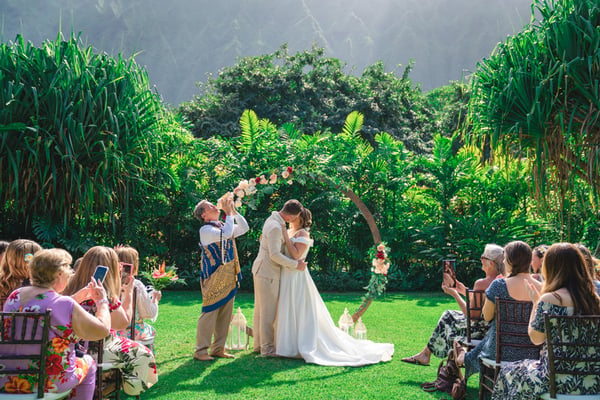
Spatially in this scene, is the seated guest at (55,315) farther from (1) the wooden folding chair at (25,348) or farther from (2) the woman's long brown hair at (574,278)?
(2) the woman's long brown hair at (574,278)

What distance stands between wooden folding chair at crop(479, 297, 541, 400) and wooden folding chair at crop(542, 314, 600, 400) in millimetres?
773

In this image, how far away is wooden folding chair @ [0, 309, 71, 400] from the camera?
323 cm

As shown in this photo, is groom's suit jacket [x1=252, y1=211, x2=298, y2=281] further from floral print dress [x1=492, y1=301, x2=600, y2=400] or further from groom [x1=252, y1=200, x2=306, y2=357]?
floral print dress [x1=492, y1=301, x2=600, y2=400]

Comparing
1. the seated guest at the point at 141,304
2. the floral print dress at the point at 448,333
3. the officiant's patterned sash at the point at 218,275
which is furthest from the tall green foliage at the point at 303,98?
the seated guest at the point at 141,304

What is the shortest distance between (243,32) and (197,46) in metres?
6.61

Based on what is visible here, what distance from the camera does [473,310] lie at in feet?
16.5

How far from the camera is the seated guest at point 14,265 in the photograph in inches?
165

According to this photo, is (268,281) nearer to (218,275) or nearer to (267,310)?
(267,310)

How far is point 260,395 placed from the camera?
510 cm

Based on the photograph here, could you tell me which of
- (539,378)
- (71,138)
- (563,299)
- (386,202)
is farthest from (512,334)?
(386,202)

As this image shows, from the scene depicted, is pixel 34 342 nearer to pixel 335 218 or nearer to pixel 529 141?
pixel 529 141

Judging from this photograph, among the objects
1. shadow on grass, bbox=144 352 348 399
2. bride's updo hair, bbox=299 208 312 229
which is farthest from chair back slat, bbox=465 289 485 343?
bride's updo hair, bbox=299 208 312 229

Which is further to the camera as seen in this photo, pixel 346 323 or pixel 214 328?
pixel 346 323

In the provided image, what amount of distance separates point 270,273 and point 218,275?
1.95 ft
